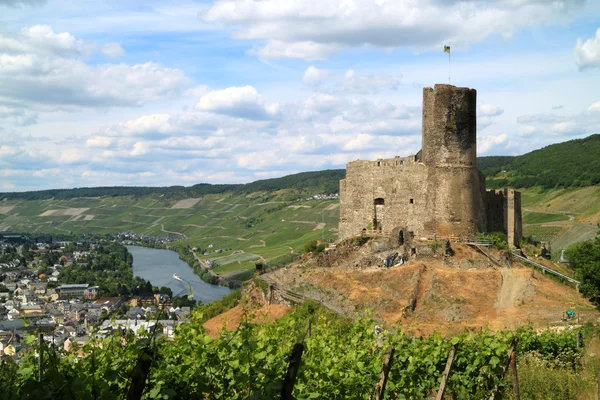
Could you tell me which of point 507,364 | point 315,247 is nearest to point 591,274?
point 315,247

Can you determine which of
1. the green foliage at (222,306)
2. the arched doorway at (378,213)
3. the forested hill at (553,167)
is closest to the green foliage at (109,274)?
the green foliage at (222,306)

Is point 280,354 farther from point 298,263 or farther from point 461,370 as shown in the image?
point 298,263

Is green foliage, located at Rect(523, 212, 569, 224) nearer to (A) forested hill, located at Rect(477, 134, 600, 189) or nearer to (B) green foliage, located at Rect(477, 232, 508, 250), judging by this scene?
(A) forested hill, located at Rect(477, 134, 600, 189)

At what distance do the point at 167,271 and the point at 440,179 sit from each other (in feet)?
327

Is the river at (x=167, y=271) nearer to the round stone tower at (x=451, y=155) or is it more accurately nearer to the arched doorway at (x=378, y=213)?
the arched doorway at (x=378, y=213)

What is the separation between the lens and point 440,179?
1522 inches

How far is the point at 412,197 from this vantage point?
3988 centimetres

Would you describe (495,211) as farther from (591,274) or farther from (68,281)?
(68,281)

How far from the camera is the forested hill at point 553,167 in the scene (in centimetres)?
13312

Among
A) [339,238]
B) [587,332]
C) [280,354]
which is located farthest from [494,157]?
[280,354]

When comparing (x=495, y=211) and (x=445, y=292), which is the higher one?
(x=495, y=211)

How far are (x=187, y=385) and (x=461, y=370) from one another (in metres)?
8.42

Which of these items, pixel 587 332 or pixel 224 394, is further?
pixel 587 332

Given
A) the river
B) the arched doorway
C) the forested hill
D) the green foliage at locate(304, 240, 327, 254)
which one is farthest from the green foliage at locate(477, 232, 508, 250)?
the forested hill
